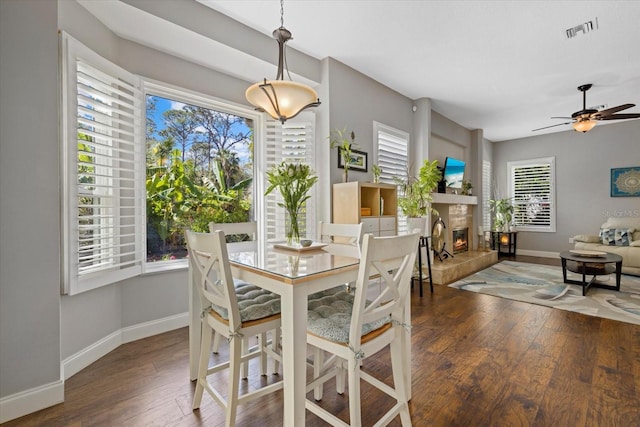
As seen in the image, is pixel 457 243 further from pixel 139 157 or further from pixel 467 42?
pixel 139 157

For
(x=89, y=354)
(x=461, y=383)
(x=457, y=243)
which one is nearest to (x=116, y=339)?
(x=89, y=354)

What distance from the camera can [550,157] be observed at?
6.82m

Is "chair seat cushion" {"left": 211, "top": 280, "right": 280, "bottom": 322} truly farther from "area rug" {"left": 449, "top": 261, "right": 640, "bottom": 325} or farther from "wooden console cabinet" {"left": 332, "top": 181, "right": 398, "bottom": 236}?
"area rug" {"left": 449, "top": 261, "right": 640, "bottom": 325}

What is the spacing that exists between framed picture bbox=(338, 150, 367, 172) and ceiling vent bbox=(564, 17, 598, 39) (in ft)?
7.84

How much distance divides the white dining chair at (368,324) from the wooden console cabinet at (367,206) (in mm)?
1702

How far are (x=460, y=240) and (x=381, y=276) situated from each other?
5.51 meters

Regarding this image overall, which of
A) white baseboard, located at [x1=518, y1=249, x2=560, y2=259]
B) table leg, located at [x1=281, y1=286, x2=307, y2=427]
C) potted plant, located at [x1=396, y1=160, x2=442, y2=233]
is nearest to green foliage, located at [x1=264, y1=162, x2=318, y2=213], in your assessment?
table leg, located at [x1=281, y1=286, x2=307, y2=427]

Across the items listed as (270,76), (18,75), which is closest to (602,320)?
(270,76)

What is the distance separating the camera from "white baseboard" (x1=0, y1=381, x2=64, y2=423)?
158 cm

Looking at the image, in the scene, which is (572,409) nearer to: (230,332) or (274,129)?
(230,332)

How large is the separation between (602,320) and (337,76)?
386 cm

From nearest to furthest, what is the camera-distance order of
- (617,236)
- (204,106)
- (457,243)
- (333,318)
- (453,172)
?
(333,318) < (204,106) < (617,236) < (453,172) < (457,243)

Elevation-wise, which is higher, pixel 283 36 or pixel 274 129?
pixel 283 36

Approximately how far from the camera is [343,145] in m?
3.51
